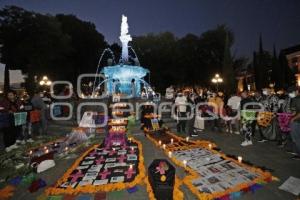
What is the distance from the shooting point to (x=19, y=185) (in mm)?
6293

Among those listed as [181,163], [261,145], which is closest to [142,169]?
[181,163]

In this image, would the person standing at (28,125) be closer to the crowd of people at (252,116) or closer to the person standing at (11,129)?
the person standing at (11,129)

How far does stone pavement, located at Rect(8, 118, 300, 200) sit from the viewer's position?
17.6 ft

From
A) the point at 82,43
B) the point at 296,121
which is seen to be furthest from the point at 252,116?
the point at 82,43

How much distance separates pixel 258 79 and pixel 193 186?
146 feet

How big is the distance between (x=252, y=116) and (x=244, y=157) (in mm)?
2905

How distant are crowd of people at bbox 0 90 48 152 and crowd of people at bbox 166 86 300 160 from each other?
274 inches

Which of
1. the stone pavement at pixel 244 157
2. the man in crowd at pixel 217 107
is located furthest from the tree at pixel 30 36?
the man in crowd at pixel 217 107

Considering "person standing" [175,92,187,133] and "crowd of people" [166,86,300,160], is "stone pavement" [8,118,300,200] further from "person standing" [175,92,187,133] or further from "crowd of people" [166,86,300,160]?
"person standing" [175,92,187,133]

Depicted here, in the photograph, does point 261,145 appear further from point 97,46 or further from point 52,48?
point 97,46

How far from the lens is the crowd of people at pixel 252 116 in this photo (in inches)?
320

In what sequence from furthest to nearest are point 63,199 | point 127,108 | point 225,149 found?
1. point 127,108
2. point 225,149
3. point 63,199

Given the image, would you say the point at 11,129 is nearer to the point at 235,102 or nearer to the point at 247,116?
the point at 247,116

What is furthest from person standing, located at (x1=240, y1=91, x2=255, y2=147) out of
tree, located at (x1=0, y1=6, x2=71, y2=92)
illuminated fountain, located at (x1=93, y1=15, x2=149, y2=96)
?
tree, located at (x1=0, y1=6, x2=71, y2=92)
